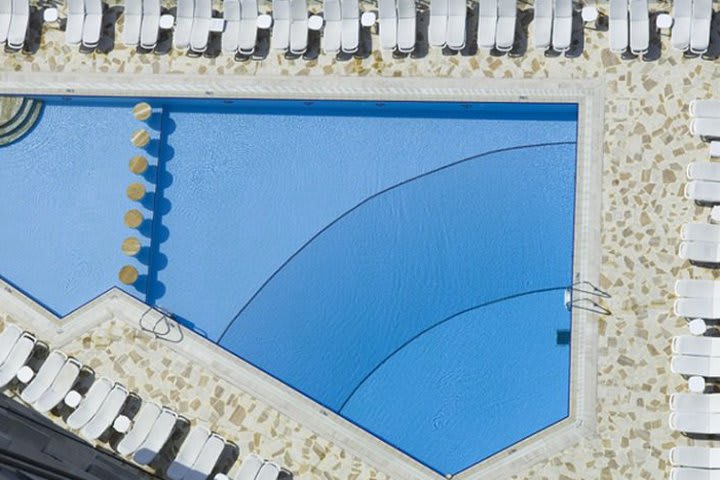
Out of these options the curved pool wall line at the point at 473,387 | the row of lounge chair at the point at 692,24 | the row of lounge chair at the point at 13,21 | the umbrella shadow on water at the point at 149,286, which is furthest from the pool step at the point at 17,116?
the row of lounge chair at the point at 692,24

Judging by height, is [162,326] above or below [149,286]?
below

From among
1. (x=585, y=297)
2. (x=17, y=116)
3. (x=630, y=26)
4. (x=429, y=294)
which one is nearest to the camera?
(x=585, y=297)

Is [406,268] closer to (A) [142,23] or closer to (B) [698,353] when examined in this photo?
(B) [698,353]

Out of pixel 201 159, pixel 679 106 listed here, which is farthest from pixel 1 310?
pixel 679 106

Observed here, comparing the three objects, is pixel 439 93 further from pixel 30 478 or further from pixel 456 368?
pixel 30 478

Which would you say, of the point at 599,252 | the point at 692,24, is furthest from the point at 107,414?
the point at 692,24

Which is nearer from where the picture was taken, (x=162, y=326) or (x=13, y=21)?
(x=162, y=326)
